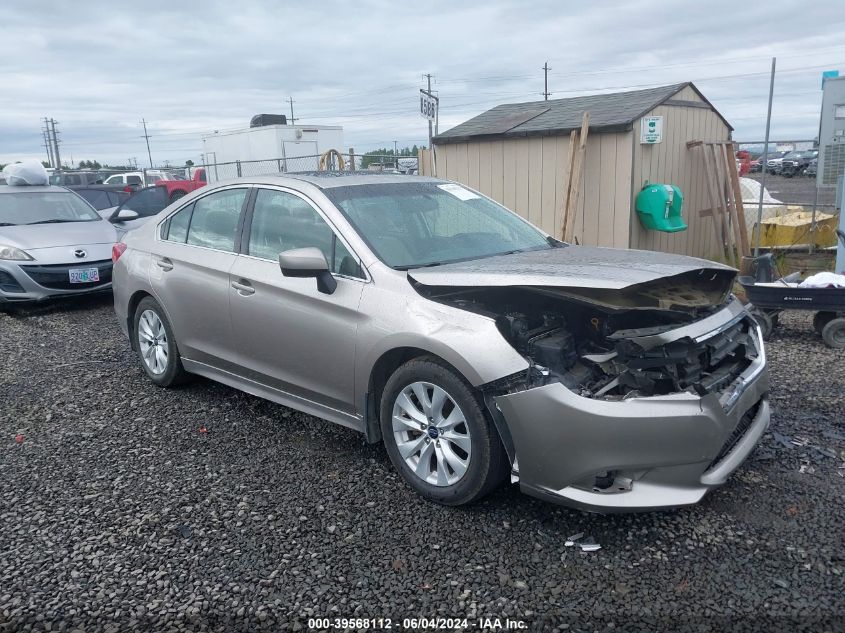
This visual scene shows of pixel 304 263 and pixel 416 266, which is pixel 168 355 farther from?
pixel 416 266

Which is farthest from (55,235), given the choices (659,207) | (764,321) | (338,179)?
(764,321)

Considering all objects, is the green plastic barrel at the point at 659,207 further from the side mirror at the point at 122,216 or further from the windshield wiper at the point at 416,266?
the side mirror at the point at 122,216

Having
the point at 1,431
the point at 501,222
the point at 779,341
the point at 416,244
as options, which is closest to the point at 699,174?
the point at 779,341

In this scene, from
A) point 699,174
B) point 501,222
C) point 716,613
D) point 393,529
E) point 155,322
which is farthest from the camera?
point 699,174

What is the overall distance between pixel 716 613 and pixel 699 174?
7.93 m

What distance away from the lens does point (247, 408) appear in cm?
497

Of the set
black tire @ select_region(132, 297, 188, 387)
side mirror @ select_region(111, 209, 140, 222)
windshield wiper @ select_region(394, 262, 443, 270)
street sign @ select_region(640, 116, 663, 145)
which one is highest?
street sign @ select_region(640, 116, 663, 145)

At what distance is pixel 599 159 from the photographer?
8.27 metres


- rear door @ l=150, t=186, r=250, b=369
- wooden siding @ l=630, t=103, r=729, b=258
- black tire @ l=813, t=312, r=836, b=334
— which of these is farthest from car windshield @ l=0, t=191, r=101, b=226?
black tire @ l=813, t=312, r=836, b=334

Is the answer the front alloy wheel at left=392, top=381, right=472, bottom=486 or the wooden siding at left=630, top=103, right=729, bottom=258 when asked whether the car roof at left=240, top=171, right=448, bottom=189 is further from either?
the wooden siding at left=630, top=103, right=729, bottom=258

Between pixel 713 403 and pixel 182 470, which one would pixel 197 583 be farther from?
pixel 713 403

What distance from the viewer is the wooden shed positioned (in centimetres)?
820

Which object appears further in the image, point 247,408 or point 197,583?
point 247,408

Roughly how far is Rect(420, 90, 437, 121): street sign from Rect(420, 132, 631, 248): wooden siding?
0.76 metres
